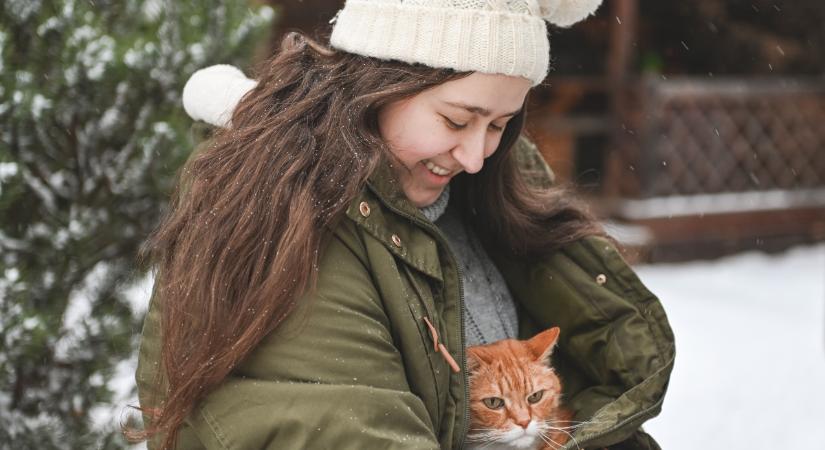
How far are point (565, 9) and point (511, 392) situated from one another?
0.89 m

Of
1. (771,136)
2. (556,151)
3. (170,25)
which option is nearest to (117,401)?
(170,25)

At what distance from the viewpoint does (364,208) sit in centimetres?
171

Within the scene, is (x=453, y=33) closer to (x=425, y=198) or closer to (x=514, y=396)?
(x=425, y=198)

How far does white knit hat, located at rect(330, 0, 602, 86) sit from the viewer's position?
5.80 ft

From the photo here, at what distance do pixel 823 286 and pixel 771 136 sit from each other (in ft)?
5.28

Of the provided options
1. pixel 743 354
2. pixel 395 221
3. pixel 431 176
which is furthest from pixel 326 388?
pixel 743 354

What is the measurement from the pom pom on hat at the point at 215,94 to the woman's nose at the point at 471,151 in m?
0.51

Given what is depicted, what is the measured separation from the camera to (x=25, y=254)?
2750 millimetres

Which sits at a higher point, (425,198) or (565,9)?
(565,9)

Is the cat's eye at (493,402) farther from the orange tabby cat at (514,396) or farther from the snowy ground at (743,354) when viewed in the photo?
the snowy ground at (743,354)

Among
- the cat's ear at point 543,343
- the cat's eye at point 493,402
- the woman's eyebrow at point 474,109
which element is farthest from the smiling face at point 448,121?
the cat's eye at point 493,402

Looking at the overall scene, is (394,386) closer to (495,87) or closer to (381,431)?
(381,431)

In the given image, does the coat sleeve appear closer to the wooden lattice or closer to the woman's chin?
the woman's chin

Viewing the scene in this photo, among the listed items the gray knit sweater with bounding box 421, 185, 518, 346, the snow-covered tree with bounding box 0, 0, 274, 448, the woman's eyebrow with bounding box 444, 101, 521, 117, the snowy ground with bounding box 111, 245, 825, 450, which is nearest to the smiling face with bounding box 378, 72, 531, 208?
the woman's eyebrow with bounding box 444, 101, 521, 117
